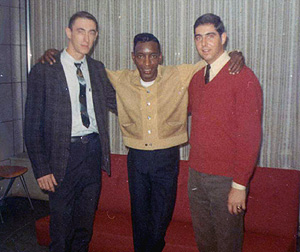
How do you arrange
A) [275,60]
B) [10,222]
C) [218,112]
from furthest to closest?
[10,222] < [275,60] < [218,112]

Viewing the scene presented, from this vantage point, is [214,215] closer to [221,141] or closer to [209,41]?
[221,141]

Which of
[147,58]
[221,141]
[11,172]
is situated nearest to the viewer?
[221,141]

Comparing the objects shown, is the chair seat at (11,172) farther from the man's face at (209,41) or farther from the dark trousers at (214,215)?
the man's face at (209,41)

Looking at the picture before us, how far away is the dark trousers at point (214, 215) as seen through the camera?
6.60 ft

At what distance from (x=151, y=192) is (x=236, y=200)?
63cm

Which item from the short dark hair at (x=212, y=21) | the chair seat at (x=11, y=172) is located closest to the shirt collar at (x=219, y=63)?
the short dark hair at (x=212, y=21)

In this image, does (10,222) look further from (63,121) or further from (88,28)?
(88,28)

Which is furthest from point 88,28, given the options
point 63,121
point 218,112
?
point 218,112

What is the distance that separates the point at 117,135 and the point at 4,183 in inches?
62.9

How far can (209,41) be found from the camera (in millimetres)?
2064

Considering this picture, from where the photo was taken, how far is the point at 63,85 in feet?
7.43

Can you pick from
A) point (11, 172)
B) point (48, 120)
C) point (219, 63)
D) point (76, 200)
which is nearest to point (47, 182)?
point (76, 200)

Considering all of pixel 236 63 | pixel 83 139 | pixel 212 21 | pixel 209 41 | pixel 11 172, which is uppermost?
pixel 212 21

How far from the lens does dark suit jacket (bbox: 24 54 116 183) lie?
221 cm
